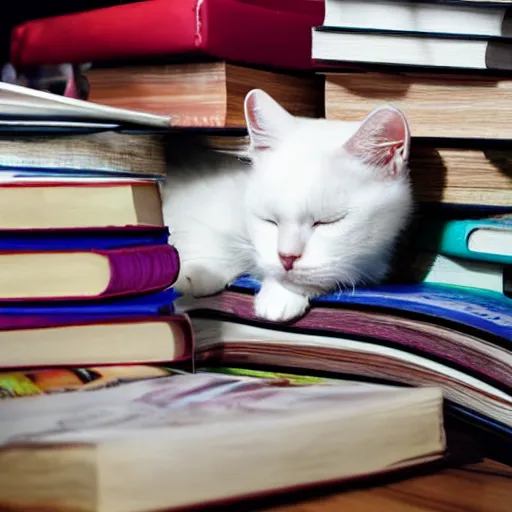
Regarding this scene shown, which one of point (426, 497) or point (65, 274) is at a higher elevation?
point (65, 274)

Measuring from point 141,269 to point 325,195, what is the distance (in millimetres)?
271

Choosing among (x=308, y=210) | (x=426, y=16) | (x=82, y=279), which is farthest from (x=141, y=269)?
(x=426, y=16)

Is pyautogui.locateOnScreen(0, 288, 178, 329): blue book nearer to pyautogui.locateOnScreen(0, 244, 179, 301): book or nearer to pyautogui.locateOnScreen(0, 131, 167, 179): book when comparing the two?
pyautogui.locateOnScreen(0, 244, 179, 301): book

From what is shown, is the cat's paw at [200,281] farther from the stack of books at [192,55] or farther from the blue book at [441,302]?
the stack of books at [192,55]

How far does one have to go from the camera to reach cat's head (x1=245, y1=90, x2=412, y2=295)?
2.70 feet

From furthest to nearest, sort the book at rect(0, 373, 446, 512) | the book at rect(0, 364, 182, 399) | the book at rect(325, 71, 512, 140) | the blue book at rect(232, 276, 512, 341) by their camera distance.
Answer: the book at rect(325, 71, 512, 140) → the blue book at rect(232, 276, 512, 341) → the book at rect(0, 364, 182, 399) → the book at rect(0, 373, 446, 512)

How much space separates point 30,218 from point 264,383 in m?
0.21

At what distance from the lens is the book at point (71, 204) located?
1.94ft

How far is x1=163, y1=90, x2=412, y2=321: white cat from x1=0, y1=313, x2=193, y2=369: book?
0.16 metres

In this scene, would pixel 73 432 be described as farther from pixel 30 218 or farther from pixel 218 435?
pixel 30 218

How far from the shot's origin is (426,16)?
29.3 inches

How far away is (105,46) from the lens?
946mm

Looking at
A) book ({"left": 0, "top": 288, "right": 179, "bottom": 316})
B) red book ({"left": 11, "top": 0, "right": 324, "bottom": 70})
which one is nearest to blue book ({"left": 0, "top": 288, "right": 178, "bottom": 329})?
book ({"left": 0, "top": 288, "right": 179, "bottom": 316})

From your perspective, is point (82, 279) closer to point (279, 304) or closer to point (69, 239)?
point (69, 239)
